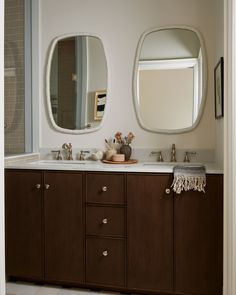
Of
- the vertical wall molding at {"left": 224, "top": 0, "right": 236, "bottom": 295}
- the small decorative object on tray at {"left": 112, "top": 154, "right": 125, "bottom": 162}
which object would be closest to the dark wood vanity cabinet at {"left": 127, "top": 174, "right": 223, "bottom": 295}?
the vertical wall molding at {"left": 224, "top": 0, "right": 236, "bottom": 295}

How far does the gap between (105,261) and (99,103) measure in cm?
→ 135

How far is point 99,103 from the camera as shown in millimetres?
2881

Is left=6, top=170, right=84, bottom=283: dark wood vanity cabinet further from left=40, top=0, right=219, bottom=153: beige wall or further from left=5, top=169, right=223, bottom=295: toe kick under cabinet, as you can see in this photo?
left=40, top=0, right=219, bottom=153: beige wall

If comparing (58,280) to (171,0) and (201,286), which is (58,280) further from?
(171,0)

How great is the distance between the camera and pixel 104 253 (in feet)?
7.75

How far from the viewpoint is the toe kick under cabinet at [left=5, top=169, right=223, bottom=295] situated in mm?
2223

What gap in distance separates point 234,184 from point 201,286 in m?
0.88

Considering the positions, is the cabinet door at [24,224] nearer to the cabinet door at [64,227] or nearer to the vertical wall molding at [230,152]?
the cabinet door at [64,227]

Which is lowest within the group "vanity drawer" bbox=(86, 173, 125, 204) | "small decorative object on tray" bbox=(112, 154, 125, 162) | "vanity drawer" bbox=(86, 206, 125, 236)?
"vanity drawer" bbox=(86, 206, 125, 236)

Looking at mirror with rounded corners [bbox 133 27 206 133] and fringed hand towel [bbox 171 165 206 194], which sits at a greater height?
mirror with rounded corners [bbox 133 27 206 133]

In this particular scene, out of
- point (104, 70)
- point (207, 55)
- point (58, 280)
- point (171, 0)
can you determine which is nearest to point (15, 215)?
point (58, 280)

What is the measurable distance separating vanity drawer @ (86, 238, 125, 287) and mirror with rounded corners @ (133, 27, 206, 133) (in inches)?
40.8

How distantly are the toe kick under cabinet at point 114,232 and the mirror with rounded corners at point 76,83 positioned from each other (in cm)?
67

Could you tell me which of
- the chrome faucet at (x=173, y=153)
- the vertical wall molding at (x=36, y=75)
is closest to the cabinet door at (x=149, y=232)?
the chrome faucet at (x=173, y=153)
